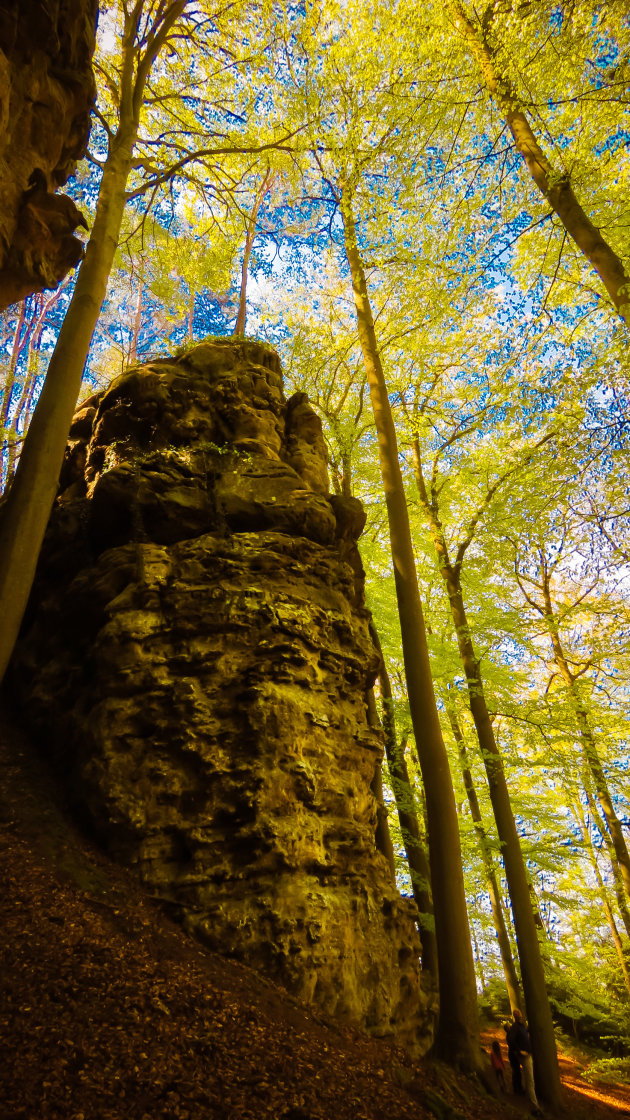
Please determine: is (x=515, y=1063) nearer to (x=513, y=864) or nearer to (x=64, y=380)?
(x=513, y=864)

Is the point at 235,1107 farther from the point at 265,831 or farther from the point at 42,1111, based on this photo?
the point at 265,831

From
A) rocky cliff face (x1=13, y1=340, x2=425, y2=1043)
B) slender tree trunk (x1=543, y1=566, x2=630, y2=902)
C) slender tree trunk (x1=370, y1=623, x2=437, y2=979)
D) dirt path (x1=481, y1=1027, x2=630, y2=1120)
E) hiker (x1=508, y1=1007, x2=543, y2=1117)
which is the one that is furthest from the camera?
slender tree trunk (x1=543, y1=566, x2=630, y2=902)

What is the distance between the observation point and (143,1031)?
11.1 feet

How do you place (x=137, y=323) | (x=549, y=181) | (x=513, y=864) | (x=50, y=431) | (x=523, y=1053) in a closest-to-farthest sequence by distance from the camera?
(x=549, y=181) → (x=50, y=431) → (x=523, y=1053) → (x=513, y=864) → (x=137, y=323)

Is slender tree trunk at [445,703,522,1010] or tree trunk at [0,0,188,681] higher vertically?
tree trunk at [0,0,188,681]

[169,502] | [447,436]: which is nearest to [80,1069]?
[169,502]

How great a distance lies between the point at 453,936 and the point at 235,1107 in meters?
4.31

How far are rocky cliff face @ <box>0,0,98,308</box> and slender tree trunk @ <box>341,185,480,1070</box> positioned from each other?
4706mm

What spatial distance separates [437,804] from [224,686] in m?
3.50

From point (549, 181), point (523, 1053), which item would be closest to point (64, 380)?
point (549, 181)

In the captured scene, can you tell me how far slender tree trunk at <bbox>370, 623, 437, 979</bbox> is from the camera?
33.1 feet

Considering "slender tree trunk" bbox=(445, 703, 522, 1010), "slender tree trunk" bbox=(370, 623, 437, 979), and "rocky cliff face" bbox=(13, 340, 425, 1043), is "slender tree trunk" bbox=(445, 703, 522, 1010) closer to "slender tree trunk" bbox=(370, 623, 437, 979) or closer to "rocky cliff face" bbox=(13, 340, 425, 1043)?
"slender tree trunk" bbox=(370, 623, 437, 979)

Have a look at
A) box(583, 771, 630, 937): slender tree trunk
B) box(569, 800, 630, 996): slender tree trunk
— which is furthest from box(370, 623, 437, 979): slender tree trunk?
box(583, 771, 630, 937): slender tree trunk

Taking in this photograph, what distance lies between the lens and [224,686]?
20.5 feet
